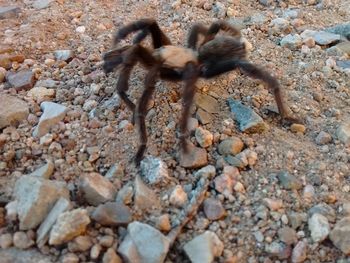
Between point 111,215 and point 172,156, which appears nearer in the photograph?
point 111,215

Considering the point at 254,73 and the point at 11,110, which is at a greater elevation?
the point at 254,73

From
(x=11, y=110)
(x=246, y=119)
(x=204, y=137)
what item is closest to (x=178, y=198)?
(x=204, y=137)

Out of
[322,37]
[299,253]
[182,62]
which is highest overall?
[182,62]

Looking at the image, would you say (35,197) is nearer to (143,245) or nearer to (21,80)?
(143,245)

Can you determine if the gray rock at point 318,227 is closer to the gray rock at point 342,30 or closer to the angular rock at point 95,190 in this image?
the angular rock at point 95,190

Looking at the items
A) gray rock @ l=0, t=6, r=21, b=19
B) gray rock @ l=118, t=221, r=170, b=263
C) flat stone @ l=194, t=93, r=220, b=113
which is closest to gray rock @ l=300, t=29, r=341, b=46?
flat stone @ l=194, t=93, r=220, b=113

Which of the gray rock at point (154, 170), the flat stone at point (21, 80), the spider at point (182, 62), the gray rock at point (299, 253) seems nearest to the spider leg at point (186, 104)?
the spider at point (182, 62)

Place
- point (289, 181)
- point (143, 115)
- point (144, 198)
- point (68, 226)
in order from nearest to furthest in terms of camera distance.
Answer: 1. point (68, 226)
2. point (144, 198)
3. point (289, 181)
4. point (143, 115)
